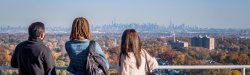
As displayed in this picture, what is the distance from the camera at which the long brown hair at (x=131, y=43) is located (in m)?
3.54

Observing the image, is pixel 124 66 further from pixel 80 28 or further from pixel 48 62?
pixel 48 62

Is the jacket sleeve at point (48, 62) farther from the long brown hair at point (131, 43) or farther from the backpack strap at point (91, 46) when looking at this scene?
the long brown hair at point (131, 43)

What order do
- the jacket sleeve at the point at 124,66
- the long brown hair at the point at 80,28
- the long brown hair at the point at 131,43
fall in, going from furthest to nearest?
the jacket sleeve at the point at 124,66 → the long brown hair at the point at 131,43 → the long brown hair at the point at 80,28

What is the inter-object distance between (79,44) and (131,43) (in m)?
0.47

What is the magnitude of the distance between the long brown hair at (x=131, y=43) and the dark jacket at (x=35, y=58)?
2.16 ft

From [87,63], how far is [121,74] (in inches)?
18.4

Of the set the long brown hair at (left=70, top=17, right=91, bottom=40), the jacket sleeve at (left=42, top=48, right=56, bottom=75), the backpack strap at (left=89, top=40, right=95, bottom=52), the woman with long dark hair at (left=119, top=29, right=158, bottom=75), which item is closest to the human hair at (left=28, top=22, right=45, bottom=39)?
the jacket sleeve at (left=42, top=48, right=56, bottom=75)

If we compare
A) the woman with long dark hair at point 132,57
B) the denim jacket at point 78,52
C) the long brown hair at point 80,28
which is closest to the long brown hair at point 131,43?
the woman with long dark hair at point 132,57

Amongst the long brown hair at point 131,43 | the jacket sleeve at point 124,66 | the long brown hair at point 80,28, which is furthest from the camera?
the jacket sleeve at point 124,66

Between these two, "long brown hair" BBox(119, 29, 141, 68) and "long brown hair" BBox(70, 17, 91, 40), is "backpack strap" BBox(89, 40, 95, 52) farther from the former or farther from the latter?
"long brown hair" BBox(119, 29, 141, 68)

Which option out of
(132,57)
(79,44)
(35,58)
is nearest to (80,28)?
(79,44)

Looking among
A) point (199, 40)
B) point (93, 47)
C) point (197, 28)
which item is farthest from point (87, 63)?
point (197, 28)

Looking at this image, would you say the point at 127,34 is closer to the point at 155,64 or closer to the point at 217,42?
the point at 155,64

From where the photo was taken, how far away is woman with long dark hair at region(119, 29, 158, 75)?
3.55 meters
